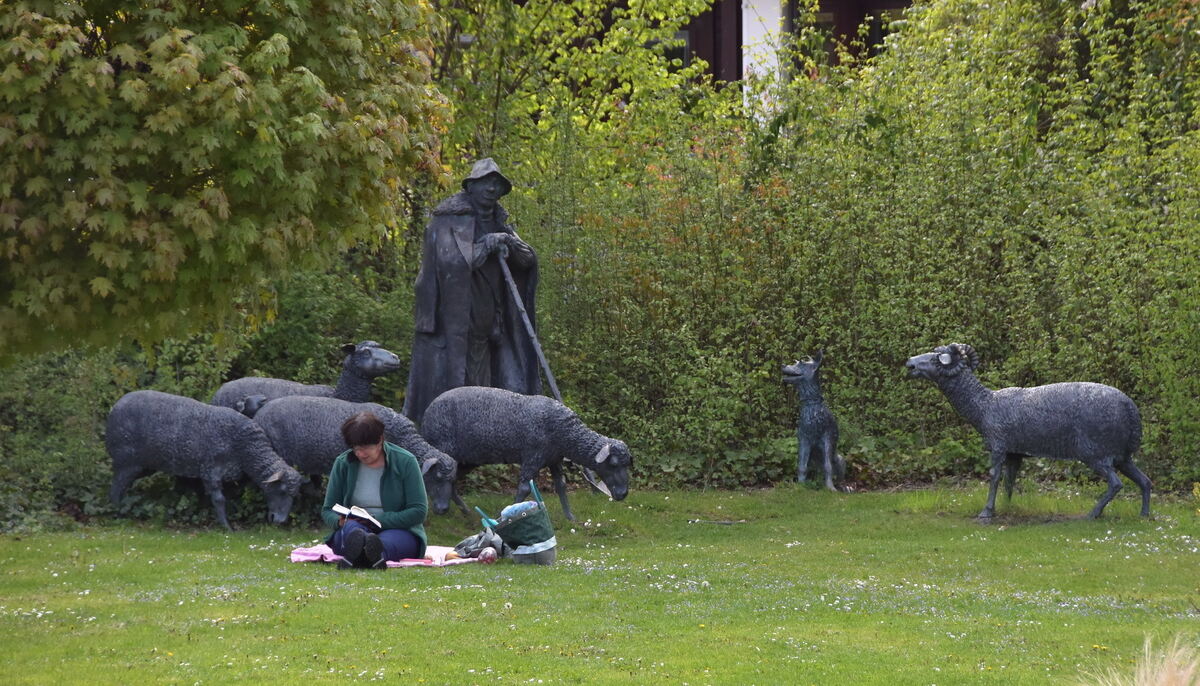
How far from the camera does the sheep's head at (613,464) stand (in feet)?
43.0

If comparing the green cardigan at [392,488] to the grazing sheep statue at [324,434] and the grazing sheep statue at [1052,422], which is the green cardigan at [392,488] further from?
the grazing sheep statue at [1052,422]

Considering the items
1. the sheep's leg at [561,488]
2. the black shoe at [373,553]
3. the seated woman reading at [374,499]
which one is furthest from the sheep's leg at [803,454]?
the black shoe at [373,553]

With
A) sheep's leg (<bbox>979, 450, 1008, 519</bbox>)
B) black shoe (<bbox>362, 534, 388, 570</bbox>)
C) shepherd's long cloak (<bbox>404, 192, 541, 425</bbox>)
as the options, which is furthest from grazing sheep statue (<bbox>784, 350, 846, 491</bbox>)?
black shoe (<bbox>362, 534, 388, 570</bbox>)

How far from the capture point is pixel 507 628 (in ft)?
27.7

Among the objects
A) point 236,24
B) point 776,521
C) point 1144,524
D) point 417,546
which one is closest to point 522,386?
point 776,521

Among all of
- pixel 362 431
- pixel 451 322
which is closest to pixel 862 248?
pixel 451 322

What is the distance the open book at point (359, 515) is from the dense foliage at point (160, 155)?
223cm

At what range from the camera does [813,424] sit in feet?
55.0

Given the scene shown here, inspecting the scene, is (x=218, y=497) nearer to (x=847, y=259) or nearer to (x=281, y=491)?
(x=281, y=491)

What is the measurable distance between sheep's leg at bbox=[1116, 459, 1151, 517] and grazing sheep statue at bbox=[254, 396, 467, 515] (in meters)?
6.67

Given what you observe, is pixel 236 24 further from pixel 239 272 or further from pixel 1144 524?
pixel 1144 524

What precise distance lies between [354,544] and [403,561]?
532mm

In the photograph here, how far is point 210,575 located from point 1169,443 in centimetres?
1150

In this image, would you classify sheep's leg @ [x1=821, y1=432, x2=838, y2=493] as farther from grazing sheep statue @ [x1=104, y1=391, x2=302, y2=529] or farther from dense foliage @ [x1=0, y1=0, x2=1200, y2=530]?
grazing sheep statue @ [x1=104, y1=391, x2=302, y2=529]
